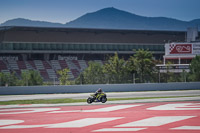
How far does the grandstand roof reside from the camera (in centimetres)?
7419

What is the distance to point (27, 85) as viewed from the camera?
40625 mm

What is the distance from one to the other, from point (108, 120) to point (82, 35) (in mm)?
62256

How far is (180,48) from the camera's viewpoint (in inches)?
2813

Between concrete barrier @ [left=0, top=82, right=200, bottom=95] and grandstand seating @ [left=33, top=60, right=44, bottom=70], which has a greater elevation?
grandstand seating @ [left=33, top=60, right=44, bottom=70]

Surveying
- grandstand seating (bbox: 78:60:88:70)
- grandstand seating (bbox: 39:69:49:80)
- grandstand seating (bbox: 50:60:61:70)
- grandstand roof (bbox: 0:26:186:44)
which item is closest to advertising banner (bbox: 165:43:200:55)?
grandstand roof (bbox: 0:26:186:44)

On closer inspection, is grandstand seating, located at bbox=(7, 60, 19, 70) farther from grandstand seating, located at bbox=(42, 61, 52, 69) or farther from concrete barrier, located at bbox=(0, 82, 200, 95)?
concrete barrier, located at bbox=(0, 82, 200, 95)

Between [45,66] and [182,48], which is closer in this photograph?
[182,48]

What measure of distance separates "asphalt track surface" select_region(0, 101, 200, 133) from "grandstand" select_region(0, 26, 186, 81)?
4601cm

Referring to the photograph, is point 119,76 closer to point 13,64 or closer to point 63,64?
point 63,64

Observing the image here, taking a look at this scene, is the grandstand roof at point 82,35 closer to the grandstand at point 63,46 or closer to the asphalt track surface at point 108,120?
the grandstand at point 63,46

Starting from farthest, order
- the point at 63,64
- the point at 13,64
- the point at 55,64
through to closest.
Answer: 1. the point at 63,64
2. the point at 55,64
3. the point at 13,64

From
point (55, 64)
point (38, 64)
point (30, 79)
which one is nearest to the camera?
point (30, 79)

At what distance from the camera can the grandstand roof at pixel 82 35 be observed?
→ 74188mm

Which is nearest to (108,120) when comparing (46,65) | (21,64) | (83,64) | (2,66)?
(2,66)
